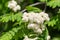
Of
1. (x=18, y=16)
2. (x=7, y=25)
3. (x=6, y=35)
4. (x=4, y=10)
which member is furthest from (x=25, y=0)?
(x=6, y=35)

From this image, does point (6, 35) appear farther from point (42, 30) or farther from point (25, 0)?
point (25, 0)

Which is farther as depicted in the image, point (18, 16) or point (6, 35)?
point (18, 16)

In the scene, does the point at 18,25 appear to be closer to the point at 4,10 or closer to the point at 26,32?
the point at 26,32

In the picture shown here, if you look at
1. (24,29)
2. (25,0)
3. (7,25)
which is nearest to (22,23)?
(24,29)

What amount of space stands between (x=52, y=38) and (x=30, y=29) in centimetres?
138

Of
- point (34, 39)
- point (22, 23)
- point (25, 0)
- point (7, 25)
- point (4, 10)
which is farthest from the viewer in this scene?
point (25, 0)

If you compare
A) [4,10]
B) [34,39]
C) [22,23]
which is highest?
[4,10]

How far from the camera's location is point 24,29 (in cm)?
239

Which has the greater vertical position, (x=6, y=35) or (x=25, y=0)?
(x=25, y=0)

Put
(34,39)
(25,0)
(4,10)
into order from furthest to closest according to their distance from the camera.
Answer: (25,0) → (4,10) → (34,39)

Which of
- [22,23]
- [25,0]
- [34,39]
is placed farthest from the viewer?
[25,0]

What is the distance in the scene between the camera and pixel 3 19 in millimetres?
2541

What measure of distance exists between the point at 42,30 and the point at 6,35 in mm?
359

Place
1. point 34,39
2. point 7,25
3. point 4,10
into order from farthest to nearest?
point 4,10 → point 7,25 → point 34,39
